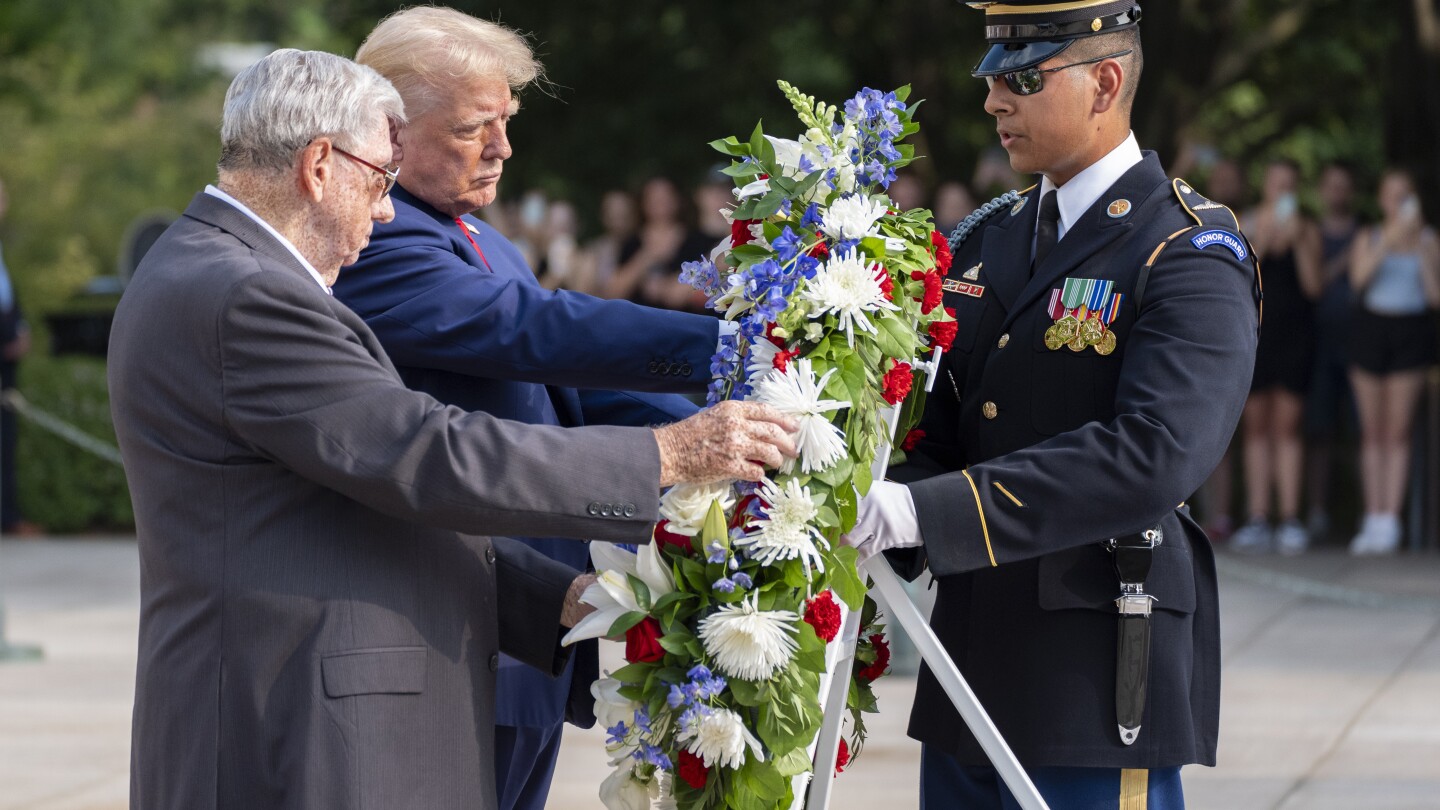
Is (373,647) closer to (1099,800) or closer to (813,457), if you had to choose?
(813,457)

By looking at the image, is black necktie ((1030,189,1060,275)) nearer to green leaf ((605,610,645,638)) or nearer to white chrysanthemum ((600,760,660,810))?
green leaf ((605,610,645,638))

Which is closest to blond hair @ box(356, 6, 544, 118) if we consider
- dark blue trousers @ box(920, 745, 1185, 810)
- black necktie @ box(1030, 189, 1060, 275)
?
black necktie @ box(1030, 189, 1060, 275)

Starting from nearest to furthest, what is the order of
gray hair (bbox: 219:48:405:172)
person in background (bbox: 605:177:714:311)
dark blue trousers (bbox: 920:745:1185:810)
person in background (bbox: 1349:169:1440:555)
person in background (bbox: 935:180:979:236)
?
gray hair (bbox: 219:48:405:172)
dark blue trousers (bbox: 920:745:1185:810)
person in background (bbox: 1349:169:1440:555)
person in background (bbox: 935:180:979:236)
person in background (bbox: 605:177:714:311)

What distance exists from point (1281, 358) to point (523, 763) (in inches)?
313

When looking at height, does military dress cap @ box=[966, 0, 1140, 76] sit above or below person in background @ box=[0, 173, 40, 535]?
above

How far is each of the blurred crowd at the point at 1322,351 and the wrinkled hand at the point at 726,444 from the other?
7.57m

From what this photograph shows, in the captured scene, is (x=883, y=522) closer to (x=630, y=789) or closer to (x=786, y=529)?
(x=786, y=529)

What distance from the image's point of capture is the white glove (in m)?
2.97

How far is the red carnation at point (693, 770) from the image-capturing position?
2898 mm

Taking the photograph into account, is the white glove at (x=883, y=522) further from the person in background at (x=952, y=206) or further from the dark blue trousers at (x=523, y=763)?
the person in background at (x=952, y=206)

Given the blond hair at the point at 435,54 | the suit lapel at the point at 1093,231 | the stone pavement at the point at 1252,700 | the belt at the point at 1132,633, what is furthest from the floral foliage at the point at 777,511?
the stone pavement at the point at 1252,700

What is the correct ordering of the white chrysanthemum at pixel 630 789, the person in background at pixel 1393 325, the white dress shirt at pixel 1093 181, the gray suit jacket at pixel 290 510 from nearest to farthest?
the gray suit jacket at pixel 290 510 → the white chrysanthemum at pixel 630 789 → the white dress shirt at pixel 1093 181 → the person in background at pixel 1393 325

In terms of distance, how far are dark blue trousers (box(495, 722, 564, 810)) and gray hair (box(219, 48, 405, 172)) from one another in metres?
1.28

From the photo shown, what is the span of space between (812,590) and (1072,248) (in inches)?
32.4
